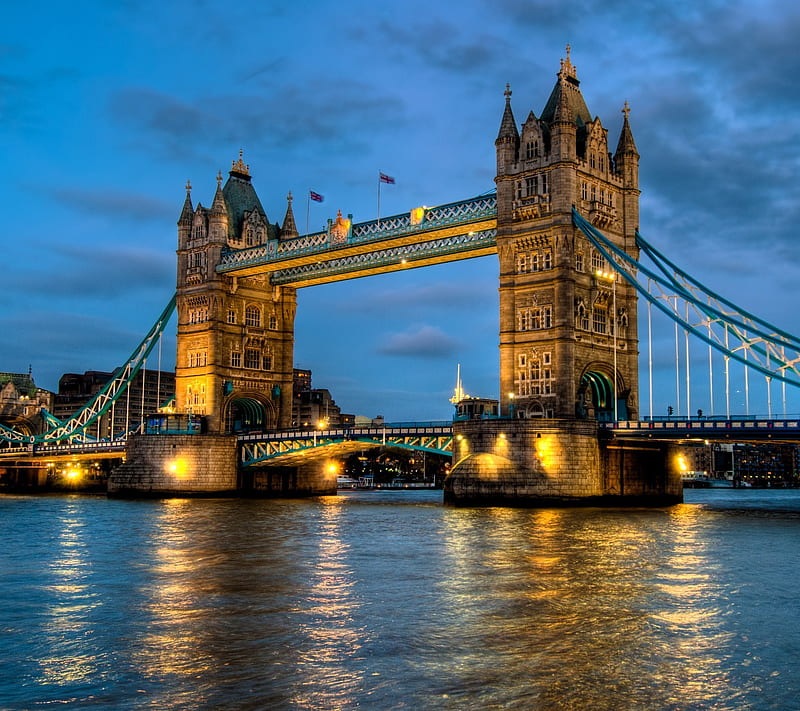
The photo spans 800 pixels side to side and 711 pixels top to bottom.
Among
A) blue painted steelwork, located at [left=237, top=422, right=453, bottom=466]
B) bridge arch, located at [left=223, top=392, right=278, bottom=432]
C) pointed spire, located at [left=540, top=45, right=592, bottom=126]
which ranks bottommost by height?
blue painted steelwork, located at [left=237, top=422, right=453, bottom=466]

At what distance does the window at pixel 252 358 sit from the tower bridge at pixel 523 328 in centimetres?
13

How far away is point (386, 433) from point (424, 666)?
54.0 metres

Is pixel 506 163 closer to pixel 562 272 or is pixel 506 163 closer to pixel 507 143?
pixel 507 143

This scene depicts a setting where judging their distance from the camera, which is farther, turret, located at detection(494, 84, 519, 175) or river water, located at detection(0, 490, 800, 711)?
turret, located at detection(494, 84, 519, 175)

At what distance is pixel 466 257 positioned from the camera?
2827 inches

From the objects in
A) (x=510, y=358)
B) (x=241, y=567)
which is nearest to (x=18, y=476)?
(x=510, y=358)

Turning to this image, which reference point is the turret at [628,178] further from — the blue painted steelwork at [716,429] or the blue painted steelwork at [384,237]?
the blue painted steelwork at [716,429]

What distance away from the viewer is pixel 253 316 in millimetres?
86938

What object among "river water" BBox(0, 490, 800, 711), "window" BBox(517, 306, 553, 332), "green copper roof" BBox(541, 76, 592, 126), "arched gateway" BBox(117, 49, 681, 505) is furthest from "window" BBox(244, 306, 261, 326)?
"river water" BBox(0, 490, 800, 711)

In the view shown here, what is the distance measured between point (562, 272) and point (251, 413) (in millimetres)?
36984

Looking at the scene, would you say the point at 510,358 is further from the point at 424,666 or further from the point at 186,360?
the point at 424,666

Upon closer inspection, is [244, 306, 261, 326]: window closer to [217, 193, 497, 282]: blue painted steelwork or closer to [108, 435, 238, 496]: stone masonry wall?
[217, 193, 497, 282]: blue painted steelwork

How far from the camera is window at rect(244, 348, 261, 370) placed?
3369 inches

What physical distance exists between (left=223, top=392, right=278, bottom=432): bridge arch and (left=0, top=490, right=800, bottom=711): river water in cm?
4503
